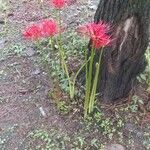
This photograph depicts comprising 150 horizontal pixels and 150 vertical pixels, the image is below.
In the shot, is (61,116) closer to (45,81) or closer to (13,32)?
(45,81)

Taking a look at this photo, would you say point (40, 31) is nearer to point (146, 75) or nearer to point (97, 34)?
point (97, 34)

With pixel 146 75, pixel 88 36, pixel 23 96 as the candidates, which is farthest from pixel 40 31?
pixel 146 75

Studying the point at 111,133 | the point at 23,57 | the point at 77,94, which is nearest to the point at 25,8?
the point at 23,57

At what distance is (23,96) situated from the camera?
12.0ft

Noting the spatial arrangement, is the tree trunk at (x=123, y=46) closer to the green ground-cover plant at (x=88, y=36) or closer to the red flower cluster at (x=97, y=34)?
the green ground-cover plant at (x=88, y=36)

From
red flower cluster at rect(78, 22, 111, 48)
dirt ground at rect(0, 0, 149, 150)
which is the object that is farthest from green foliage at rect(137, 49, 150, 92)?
red flower cluster at rect(78, 22, 111, 48)

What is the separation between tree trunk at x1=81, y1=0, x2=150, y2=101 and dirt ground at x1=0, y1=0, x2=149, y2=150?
46cm

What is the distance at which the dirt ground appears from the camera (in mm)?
3355

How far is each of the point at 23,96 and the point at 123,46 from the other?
109cm

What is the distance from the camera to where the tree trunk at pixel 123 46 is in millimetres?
3090

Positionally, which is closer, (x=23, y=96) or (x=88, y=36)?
(x=88, y=36)

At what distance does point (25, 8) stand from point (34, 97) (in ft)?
6.31

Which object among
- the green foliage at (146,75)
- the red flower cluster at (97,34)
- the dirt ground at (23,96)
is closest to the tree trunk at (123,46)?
the green foliage at (146,75)

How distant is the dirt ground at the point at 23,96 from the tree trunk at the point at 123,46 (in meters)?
0.46
